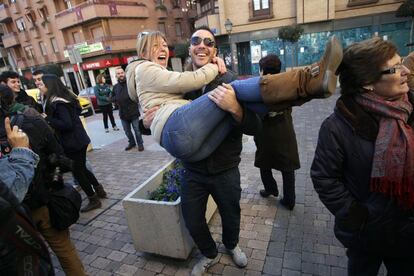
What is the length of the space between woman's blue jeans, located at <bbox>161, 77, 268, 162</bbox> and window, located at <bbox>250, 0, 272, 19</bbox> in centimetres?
1979

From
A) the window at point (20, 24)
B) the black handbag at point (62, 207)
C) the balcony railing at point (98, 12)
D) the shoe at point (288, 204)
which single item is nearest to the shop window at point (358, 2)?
the balcony railing at point (98, 12)

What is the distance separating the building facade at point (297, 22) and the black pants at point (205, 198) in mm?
15697

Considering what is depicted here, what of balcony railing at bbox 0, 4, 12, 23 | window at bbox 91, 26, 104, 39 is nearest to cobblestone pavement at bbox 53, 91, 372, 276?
window at bbox 91, 26, 104, 39

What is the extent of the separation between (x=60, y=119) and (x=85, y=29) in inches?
980

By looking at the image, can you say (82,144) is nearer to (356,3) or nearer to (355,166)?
(355,166)

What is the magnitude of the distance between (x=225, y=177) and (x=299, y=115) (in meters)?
6.63

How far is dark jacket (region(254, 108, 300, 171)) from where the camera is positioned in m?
3.11

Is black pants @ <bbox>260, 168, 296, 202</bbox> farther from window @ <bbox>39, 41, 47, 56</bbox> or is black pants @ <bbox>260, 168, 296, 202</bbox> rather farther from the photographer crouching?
window @ <bbox>39, 41, 47, 56</bbox>

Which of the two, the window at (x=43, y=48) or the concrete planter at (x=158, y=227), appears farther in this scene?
the window at (x=43, y=48)

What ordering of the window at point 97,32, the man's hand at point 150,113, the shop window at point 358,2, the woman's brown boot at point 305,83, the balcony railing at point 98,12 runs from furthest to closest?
the window at point 97,32 < the balcony railing at point 98,12 < the shop window at point 358,2 < the man's hand at point 150,113 < the woman's brown boot at point 305,83

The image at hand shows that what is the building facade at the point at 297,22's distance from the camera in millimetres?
17406

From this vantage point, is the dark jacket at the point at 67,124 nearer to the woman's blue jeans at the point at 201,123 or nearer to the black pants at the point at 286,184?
the woman's blue jeans at the point at 201,123

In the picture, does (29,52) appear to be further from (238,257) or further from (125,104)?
(238,257)

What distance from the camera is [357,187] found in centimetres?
163
